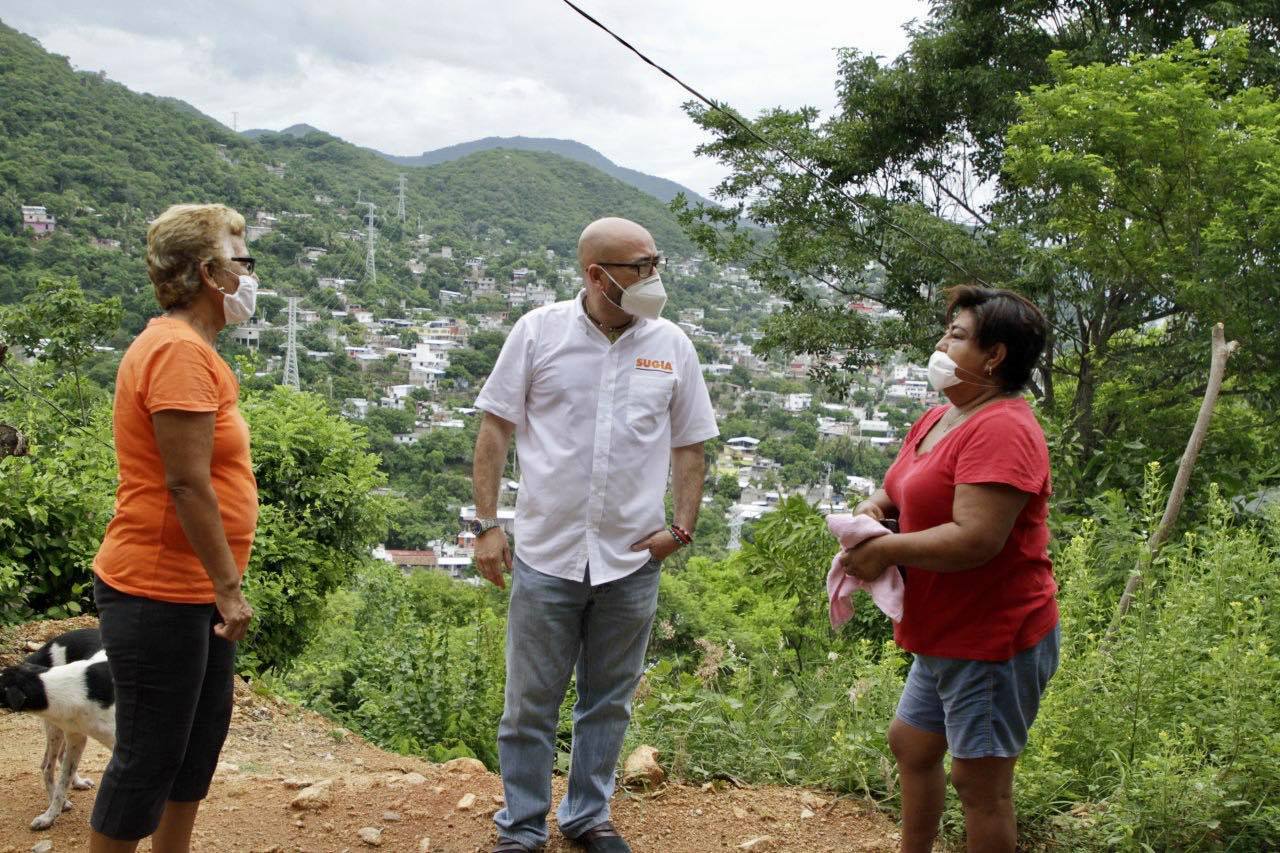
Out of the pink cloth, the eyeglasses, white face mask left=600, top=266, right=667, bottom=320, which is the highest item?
the eyeglasses

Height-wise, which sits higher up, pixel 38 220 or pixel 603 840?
pixel 38 220

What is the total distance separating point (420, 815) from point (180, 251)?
1.93 m

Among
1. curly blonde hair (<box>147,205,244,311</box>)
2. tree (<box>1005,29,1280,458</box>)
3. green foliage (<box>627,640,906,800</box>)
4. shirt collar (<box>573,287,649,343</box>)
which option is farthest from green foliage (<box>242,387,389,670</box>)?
tree (<box>1005,29,1280,458</box>)

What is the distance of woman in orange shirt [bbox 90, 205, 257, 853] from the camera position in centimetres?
217

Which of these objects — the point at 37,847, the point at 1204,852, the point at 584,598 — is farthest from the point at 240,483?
the point at 1204,852

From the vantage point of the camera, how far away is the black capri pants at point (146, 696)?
Answer: 2.19 m

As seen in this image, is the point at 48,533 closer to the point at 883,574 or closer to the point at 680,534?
the point at 680,534

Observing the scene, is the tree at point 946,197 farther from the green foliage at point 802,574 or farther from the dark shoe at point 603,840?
the dark shoe at point 603,840

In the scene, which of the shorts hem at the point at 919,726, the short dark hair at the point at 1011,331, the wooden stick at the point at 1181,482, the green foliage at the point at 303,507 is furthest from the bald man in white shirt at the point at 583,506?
the green foliage at the point at 303,507

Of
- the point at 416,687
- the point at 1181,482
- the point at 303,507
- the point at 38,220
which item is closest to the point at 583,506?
the point at 1181,482

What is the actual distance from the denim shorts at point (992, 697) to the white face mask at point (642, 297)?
119cm

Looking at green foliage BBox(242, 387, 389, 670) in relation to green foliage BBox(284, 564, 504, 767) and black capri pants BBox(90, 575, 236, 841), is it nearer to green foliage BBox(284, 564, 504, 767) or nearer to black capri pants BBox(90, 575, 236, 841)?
green foliage BBox(284, 564, 504, 767)

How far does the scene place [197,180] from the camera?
2673 cm

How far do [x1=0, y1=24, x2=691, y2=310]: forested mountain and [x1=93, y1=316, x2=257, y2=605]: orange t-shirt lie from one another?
13699 mm
